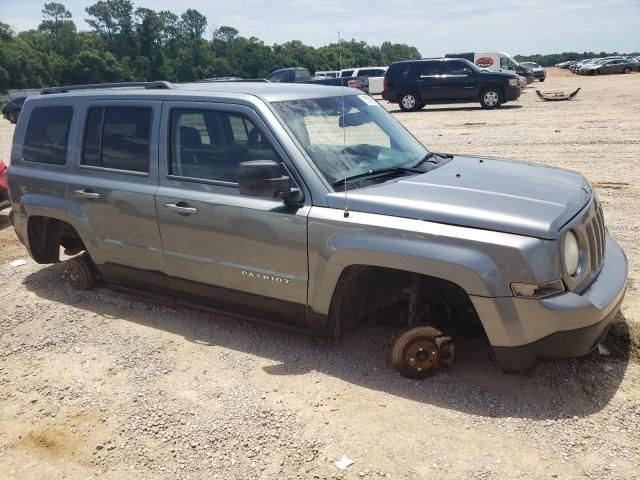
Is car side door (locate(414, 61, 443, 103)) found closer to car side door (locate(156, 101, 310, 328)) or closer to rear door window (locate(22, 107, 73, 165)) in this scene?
rear door window (locate(22, 107, 73, 165))

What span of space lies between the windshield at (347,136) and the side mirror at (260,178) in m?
0.35

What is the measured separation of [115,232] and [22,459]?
1932mm

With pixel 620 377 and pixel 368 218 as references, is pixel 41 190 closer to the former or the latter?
pixel 368 218

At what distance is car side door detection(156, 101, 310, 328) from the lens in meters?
3.71

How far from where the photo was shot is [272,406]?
3398 mm

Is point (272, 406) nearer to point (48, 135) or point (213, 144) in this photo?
point (213, 144)

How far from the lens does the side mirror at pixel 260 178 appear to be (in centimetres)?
339

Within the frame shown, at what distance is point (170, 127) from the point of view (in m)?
4.19

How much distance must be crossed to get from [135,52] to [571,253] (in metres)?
115

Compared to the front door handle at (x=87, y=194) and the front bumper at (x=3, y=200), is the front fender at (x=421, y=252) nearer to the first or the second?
the front door handle at (x=87, y=194)

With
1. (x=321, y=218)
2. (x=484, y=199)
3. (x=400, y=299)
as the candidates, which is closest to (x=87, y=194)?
(x=321, y=218)

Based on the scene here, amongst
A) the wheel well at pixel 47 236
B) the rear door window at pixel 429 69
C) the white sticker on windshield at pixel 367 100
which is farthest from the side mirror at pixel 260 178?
the rear door window at pixel 429 69

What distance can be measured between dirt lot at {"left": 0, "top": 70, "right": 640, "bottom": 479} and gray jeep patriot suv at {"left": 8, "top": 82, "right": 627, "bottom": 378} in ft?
0.86

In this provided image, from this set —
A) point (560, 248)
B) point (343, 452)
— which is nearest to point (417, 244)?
point (560, 248)
